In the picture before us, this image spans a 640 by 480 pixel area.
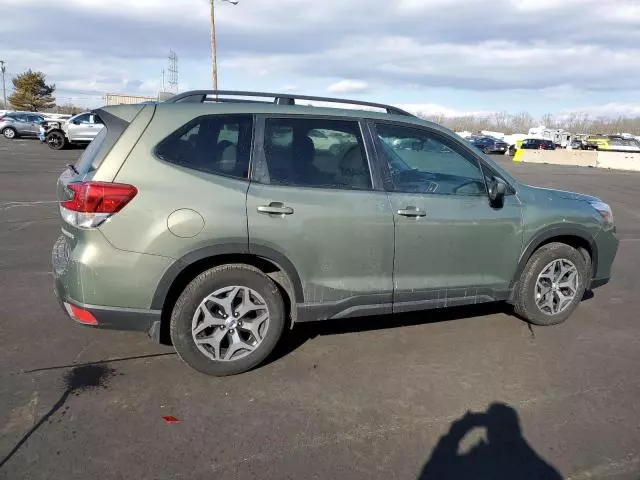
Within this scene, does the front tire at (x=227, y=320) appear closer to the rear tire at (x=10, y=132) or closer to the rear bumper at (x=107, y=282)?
the rear bumper at (x=107, y=282)

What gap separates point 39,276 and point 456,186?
4406mm

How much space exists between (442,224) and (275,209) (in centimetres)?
131

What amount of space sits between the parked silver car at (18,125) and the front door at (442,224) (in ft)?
115

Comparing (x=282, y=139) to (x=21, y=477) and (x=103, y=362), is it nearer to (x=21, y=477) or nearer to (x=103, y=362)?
(x=103, y=362)

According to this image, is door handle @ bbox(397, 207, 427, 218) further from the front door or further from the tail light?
the tail light

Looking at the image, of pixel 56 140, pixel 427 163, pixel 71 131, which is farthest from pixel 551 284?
pixel 56 140

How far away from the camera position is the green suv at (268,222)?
10.4 ft

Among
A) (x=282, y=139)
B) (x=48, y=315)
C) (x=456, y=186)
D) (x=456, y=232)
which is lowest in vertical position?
(x=48, y=315)

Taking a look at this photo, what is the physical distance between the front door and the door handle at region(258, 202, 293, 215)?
0.80 meters

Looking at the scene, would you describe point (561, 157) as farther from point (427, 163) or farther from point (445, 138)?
point (445, 138)

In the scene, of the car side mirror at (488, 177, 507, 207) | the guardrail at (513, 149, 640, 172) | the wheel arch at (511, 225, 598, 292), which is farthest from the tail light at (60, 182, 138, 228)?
the guardrail at (513, 149, 640, 172)

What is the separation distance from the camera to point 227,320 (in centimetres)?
345

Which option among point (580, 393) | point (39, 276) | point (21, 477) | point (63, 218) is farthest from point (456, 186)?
point (39, 276)

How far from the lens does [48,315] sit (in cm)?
440
